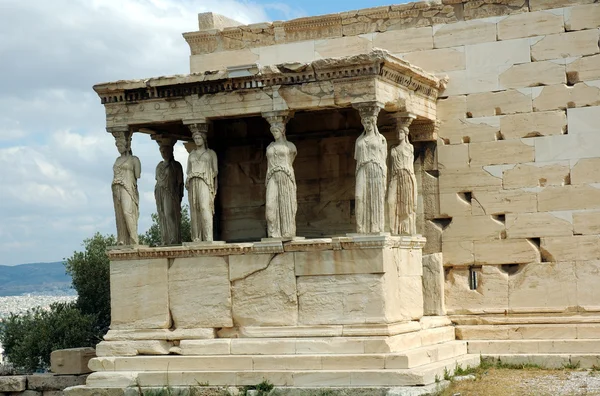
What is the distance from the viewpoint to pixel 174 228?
18.6 metres

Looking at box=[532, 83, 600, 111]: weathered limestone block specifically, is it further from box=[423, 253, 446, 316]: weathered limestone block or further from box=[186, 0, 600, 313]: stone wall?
box=[423, 253, 446, 316]: weathered limestone block

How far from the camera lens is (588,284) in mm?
17344

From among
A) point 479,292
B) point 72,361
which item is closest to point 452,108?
point 479,292

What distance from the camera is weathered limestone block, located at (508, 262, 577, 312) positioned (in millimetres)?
17438

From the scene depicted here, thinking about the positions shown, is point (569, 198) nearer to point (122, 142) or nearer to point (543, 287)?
point (543, 287)

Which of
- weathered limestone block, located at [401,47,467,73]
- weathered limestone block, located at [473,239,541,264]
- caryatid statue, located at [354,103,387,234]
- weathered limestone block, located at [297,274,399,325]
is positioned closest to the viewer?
weathered limestone block, located at [297,274,399,325]

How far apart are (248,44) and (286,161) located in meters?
3.35

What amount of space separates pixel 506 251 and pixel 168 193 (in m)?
4.75

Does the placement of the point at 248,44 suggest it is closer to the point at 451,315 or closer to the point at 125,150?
the point at 125,150

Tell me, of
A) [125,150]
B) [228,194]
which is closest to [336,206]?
[228,194]

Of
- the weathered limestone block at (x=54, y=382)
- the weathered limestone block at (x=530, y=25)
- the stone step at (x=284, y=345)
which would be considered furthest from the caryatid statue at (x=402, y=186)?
the weathered limestone block at (x=54, y=382)

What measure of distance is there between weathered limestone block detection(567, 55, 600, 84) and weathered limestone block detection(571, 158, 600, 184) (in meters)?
1.10

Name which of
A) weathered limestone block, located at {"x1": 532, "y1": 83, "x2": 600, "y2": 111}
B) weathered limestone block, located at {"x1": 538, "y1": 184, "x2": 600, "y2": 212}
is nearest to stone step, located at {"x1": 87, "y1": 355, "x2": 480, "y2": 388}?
weathered limestone block, located at {"x1": 538, "y1": 184, "x2": 600, "y2": 212}

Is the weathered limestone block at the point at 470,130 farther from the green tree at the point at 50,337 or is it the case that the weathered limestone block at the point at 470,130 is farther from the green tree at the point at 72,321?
the green tree at the point at 50,337
